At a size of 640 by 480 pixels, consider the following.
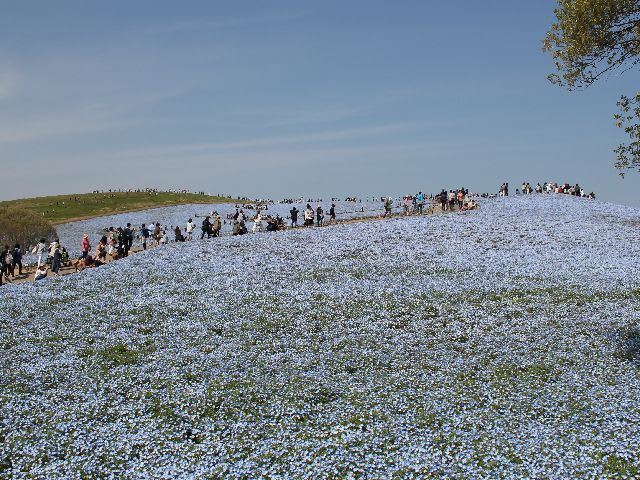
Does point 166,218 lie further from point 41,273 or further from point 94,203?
point 41,273

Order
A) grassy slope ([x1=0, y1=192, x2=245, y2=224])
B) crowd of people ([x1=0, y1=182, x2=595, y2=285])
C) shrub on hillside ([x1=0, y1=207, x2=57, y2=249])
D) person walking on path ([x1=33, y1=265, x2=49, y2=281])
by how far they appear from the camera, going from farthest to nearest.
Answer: grassy slope ([x1=0, y1=192, x2=245, y2=224])
shrub on hillside ([x1=0, y1=207, x2=57, y2=249])
crowd of people ([x1=0, y1=182, x2=595, y2=285])
person walking on path ([x1=33, y1=265, x2=49, y2=281])

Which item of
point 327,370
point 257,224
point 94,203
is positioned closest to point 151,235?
point 257,224

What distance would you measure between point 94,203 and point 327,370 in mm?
86362

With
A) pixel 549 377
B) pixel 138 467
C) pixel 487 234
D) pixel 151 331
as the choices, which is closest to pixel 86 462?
pixel 138 467

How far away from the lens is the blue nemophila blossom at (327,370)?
13125mm

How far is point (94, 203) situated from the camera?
94.7 meters

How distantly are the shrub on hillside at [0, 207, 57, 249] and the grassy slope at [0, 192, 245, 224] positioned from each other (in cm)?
1701

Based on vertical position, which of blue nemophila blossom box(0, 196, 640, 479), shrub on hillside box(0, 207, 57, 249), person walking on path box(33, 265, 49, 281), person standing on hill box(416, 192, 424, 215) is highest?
person standing on hill box(416, 192, 424, 215)

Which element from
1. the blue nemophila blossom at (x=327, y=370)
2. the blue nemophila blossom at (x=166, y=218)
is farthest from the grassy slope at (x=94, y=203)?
the blue nemophila blossom at (x=327, y=370)

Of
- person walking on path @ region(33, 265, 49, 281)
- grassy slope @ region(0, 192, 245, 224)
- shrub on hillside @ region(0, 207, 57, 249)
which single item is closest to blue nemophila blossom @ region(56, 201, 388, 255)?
shrub on hillside @ region(0, 207, 57, 249)

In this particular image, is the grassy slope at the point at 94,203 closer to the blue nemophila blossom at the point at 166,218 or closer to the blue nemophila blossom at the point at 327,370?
the blue nemophila blossom at the point at 166,218

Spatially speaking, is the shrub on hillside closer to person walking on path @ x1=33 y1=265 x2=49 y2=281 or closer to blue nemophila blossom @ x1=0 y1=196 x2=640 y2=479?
person walking on path @ x1=33 y1=265 x2=49 y2=281

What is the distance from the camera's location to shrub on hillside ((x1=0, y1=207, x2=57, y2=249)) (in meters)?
58.3

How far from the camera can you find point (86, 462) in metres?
13.1
